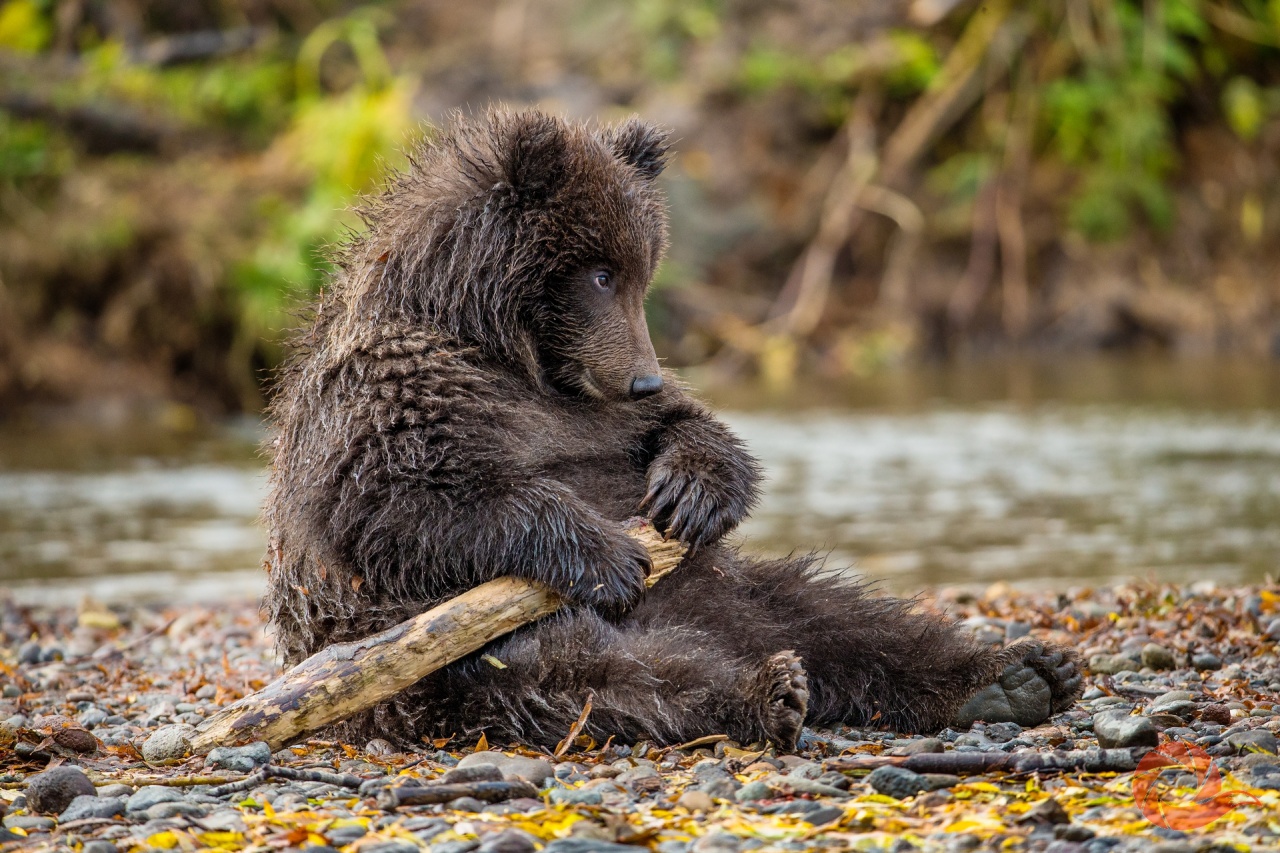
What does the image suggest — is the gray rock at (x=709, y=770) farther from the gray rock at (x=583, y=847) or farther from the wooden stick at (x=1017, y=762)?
the gray rock at (x=583, y=847)

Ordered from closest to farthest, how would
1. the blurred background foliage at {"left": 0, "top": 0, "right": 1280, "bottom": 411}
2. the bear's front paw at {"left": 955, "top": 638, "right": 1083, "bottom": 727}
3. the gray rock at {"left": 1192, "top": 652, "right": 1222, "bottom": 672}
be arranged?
the bear's front paw at {"left": 955, "top": 638, "right": 1083, "bottom": 727} < the gray rock at {"left": 1192, "top": 652, "right": 1222, "bottom": 672} < the blurred background foliage at {"left": 0, "top": 0, "right": 1280, "bottom": 411}

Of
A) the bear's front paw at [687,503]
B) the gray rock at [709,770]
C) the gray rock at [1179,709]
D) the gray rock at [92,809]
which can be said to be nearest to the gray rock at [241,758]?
the gray rock at [92,809]

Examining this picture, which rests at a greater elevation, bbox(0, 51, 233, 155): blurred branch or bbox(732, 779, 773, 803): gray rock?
bbox(0, 51, 233, 155): blurred branch

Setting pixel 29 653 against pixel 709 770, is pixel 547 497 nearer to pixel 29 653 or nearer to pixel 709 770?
pixel 709 770

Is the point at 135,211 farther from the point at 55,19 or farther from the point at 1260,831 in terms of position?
the point at 1260,831

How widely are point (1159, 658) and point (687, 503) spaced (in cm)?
199

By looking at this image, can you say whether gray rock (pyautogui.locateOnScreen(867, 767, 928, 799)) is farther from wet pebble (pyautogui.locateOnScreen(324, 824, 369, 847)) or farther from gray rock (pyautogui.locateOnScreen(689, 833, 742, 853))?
wet pebble (pyautogui.locateOnScreen(324, 824, 369, 847))

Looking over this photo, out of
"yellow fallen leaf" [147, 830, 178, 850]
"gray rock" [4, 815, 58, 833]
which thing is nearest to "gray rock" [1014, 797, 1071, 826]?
"yellow fallen leaf" [147, 830, 178, 850]

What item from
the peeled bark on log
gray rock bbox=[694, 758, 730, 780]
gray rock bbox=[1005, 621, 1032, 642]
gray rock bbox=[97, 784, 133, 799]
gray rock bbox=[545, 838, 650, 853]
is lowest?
gray rock bbox=[1005, 621, 1032, 642]

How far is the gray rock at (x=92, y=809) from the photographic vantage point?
3.64 m

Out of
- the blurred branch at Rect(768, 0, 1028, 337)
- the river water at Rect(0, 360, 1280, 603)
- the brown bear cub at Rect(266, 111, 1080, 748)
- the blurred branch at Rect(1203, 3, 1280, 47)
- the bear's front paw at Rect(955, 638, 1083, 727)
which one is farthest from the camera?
the blurred branch at Rect(1203, 3, 1280, 47)

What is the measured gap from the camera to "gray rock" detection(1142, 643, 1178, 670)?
5.37 metres

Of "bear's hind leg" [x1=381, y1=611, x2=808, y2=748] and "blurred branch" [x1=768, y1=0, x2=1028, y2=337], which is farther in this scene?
"blurred branch" [x1=768, y1=0, x2=1028, y2=337]

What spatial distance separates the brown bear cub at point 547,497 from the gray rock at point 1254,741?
1.94 feet
